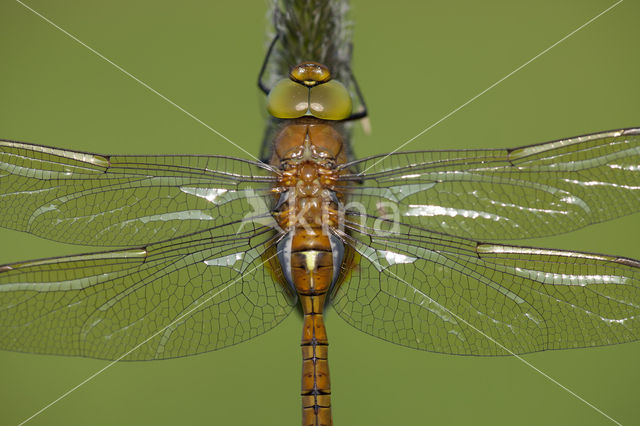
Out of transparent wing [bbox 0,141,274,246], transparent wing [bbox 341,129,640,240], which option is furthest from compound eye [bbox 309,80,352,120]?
transparent wing [bbox 0,141,274,246]

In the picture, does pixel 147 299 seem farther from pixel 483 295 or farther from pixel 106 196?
pixel 483 295

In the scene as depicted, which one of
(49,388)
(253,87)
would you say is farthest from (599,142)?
(49,388)

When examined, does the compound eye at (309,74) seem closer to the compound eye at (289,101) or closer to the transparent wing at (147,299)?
the compound eye at (289,101)

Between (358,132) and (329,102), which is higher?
(358,132)

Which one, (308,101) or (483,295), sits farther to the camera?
(308,101)

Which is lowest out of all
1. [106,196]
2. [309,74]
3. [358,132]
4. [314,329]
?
[314,329]

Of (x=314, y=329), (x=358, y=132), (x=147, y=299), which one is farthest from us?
(x=358, y=132)

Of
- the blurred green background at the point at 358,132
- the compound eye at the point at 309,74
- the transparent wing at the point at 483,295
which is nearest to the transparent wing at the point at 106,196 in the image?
the compound eye at the point at 309,74

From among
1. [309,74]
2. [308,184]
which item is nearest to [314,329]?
[308,184]
